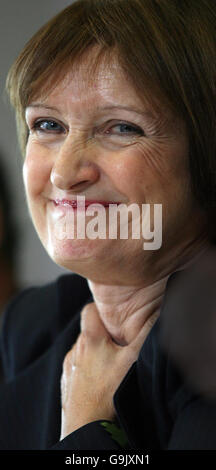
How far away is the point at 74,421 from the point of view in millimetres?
1195

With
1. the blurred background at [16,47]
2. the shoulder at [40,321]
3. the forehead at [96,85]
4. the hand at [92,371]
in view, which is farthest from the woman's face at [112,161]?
the blurred background at [16,47]

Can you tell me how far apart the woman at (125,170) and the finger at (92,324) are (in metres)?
0.03

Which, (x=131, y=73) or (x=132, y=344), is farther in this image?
(x=132, y=344)

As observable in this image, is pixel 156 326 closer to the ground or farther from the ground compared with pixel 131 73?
closer to the ground

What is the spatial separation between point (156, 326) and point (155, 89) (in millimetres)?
408

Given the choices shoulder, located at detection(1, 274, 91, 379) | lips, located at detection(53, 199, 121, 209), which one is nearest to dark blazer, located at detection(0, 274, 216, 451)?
shoulder, located at detection(1, 274, 91, 379)

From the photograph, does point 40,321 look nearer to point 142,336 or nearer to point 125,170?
point 142,336

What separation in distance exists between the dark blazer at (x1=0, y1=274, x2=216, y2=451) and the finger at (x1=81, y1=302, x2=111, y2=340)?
10cm

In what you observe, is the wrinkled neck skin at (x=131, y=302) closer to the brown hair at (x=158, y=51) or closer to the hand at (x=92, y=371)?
the hand at (x=92, y=371)

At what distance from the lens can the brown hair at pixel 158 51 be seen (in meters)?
1.06

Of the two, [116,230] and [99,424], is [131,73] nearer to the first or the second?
[116,230]

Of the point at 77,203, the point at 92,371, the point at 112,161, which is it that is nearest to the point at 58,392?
the point at 92,371

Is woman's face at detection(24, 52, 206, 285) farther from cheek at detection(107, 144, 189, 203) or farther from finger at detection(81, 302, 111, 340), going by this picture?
finger at detection(81, 302, 111, 340)
